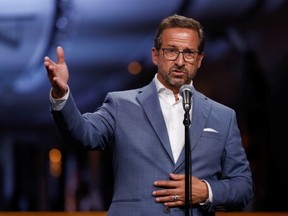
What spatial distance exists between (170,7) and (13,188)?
1.32m

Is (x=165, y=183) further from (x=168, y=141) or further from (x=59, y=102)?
(x=59, y=102)

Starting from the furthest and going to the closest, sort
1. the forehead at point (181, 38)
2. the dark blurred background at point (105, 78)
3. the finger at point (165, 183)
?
the dark blurred background at point (105, 78)
the forehead at point (181, 38)
the finger at point (165, 183)

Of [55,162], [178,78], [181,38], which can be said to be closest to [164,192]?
[178,78]

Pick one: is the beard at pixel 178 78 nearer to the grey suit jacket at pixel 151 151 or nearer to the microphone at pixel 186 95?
the grey suit jacket at pixel 151 151

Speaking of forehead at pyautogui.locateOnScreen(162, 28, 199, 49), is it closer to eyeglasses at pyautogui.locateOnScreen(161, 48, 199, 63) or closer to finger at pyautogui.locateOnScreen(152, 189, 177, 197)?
eyeglasses at pyautogui.locateOnScreen(161, 48, 199, 63)

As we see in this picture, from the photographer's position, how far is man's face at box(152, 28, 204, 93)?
8.03ft

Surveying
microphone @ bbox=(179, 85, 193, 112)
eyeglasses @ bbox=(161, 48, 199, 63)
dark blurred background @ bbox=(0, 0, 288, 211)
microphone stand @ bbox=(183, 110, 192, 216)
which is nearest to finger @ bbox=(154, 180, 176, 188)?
microphone stand @ bbox=(183, 110, 192, 216)

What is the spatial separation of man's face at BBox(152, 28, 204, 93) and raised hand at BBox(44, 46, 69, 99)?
394 millimetres

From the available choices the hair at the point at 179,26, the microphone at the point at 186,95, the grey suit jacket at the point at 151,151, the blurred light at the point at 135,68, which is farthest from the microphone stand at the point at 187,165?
the blurred light at the point at 135,68

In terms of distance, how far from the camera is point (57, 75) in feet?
7.12

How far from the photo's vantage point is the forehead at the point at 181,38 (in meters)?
2.48

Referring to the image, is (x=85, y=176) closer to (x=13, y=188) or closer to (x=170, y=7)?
(x=13, y=188)

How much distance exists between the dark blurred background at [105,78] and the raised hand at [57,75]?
192cm

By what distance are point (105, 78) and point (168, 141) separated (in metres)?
1.81
